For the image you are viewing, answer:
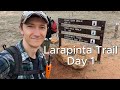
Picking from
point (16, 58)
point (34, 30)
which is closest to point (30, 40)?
point (34, 30)

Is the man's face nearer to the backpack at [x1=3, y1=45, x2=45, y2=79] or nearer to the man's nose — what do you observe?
the man's nose

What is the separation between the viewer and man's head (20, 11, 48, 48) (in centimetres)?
187

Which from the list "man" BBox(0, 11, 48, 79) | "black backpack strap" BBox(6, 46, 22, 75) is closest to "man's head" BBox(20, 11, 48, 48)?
"man" BBox(0, 11, 48, 79)

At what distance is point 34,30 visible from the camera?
1.89m

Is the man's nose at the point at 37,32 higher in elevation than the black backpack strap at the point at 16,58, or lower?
higher

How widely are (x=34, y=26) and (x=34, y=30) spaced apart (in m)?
0.03

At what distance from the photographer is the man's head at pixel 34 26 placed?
187cm

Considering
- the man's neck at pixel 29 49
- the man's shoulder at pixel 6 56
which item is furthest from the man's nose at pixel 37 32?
the man's shoulder at pixel 6 56

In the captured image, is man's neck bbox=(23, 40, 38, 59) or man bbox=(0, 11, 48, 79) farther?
man's neck bbox=(23, 40, 38, 59)

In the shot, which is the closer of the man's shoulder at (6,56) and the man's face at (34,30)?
the man's shoulder at (6,56)

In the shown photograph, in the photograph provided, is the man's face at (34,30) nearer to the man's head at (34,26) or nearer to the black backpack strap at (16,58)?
the man's head at (34,26)

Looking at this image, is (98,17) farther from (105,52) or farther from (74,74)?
(74,74)

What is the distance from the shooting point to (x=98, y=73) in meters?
5.45

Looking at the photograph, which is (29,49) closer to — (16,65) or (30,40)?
(30,40)
